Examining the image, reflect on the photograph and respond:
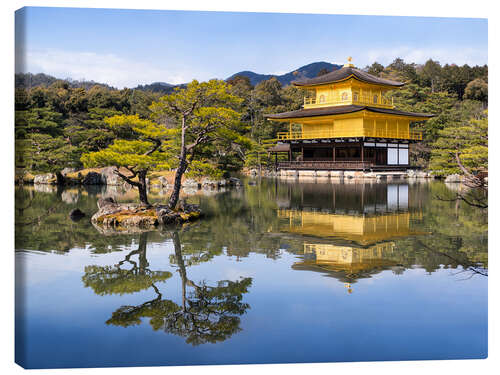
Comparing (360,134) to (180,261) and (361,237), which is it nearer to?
(361,237)

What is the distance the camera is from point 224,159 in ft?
82.5

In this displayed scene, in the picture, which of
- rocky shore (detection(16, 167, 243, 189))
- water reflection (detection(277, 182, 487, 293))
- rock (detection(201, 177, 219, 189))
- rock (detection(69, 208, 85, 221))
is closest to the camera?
water reflection (detection(277, 182, 487, 293))

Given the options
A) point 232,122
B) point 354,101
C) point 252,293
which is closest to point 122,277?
point 252,293

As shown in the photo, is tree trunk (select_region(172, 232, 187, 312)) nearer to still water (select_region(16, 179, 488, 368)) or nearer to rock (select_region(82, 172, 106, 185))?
still water (select_region(16, 179, 488, 368))

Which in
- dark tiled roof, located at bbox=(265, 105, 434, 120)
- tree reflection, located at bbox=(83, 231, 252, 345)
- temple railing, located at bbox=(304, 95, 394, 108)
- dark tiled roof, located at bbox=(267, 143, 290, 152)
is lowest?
tree reflection, located at bbox=(83, 231, 252, 345)

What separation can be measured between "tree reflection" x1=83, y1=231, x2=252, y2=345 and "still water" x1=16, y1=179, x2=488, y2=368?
0.06 feet

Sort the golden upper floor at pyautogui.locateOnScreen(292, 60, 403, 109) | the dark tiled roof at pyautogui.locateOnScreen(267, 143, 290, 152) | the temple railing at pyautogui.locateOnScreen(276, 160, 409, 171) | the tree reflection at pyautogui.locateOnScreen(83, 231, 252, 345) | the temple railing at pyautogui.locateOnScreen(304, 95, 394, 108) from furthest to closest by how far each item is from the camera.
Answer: the dark tiled roof at pyautogui.locateOnScreen(267, 143, 290, 152) < the temple railing at pyautogui.locateOnScreen(304, 95, 394, 108) < the golden upper floor at pyautogui.locateOnScreen(292, 60, 403, 109) < the temple railing at pyautogui.locateOnScreen(276, 160, 409, 171) < the tree reflection at pyautogui.locateOnScreen(83, 231, 252, 345)

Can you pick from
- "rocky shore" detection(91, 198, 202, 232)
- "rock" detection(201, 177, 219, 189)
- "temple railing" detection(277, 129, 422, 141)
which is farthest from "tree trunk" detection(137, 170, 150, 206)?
"temple railing" detection(277, 129, 422, 141)

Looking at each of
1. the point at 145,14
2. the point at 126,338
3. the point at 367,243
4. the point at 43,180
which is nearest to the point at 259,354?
the point at 126,338

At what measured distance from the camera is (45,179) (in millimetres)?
24672

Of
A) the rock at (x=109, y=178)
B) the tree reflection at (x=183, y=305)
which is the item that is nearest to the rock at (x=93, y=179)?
the rock at (x=109, y=178)

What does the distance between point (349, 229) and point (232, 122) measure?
13.0ft

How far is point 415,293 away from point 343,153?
2527cm

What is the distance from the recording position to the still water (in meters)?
A: 3.79
